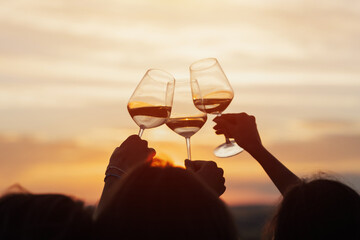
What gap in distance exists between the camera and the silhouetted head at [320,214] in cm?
327

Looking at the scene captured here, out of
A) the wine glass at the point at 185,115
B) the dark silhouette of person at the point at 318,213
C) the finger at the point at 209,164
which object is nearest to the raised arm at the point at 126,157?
the finger at the point at 209,164

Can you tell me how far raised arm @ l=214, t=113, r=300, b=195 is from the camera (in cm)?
416

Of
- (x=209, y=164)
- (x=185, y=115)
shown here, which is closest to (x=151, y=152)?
(x=209, y=164)

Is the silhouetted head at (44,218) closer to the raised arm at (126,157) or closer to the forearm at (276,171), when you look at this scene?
the raised arm at (126,157)

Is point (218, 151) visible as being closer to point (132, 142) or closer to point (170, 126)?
point (170, 126)

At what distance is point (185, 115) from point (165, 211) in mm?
2545

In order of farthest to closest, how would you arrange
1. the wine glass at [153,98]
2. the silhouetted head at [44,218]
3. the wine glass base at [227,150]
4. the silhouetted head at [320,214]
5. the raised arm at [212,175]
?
the wine glass base at [227,150] < the wine glass at [153,98] < the raised arm at [212,175] < the silhouetted head at [320,214] < the silhouetted head at [44,218]

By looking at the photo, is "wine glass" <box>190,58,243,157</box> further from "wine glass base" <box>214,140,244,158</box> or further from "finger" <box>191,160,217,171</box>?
"finger" <box>191,160,217,171</box>

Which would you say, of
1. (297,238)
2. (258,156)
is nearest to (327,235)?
(297,238)

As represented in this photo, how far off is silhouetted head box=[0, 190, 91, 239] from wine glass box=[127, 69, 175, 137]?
2.38 m

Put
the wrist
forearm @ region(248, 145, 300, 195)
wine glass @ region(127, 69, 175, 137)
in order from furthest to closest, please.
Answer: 1. wine glass @ region(127, 69, 175, 137)
2. the wrist
3. forearm @ region(248, 145, 300, 195)

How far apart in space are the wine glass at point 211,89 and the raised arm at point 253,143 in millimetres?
260

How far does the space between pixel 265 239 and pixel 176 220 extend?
160cm

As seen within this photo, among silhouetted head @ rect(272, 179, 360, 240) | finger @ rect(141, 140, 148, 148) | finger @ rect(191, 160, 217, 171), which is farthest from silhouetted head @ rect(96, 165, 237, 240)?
finger @ rect(141, 140, 148, 148)
